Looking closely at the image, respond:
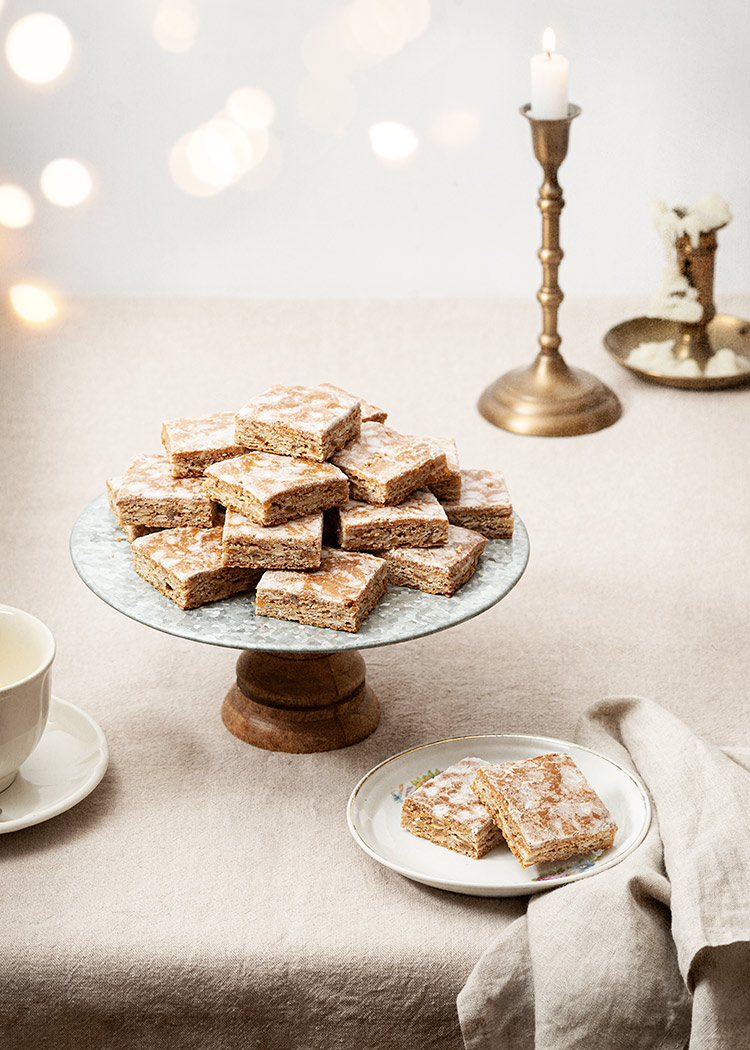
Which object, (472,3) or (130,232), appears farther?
(130,232)

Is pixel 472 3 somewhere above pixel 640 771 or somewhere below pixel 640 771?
above

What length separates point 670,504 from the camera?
5.78 ft

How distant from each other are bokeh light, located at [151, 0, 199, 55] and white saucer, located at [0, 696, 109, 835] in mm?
2020

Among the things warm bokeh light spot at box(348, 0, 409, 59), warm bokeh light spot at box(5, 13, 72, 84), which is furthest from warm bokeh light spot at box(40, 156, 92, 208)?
warm bokeh light spot at box(348, 0, 409, 59)

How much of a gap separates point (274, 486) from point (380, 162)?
194 cm

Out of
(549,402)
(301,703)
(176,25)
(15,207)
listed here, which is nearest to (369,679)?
(301,703)

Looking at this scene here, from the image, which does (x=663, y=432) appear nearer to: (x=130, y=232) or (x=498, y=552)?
(x=498, y=552)

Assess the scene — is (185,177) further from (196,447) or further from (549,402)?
(196,447)

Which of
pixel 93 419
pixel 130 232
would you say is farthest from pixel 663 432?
pixel 130 232

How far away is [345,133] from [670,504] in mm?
1442

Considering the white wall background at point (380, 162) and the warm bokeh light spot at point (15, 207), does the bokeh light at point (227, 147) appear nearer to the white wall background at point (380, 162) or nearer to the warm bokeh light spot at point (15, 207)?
the white wall background at point (380, 162)

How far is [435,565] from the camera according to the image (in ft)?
3.47

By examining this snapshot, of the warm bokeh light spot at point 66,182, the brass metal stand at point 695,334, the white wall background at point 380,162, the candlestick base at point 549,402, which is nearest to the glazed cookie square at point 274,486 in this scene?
the candlestick base at point 549,402

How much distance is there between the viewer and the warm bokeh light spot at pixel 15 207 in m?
2.92
